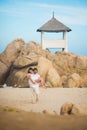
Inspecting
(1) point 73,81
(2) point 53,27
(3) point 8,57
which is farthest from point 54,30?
(1) point 73,81

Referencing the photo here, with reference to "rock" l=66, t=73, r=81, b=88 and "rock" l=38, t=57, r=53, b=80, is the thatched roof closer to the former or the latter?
"rock" l=38, t=57, r=53, b=80

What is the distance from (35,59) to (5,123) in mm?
14459

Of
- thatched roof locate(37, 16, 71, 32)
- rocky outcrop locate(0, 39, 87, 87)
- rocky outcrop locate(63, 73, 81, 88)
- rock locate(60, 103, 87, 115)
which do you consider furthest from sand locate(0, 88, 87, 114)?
thatched roof locate(37, 16, 71, 32)

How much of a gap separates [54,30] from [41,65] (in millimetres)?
6077

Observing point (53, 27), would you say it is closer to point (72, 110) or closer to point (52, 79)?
point (52, 79)

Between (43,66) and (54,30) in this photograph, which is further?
(54,30)

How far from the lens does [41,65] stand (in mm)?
19141

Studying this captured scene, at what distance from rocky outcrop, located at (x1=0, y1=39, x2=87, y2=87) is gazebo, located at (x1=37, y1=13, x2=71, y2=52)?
1.89 meters

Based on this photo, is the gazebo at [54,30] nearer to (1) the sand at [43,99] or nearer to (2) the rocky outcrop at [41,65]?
(2) the rocky outcrop at [41,65]

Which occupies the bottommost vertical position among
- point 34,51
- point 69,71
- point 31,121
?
point 69,71

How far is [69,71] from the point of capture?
856 inches

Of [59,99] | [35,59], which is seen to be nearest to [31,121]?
[59,99]

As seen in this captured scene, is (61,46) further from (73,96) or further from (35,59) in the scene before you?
(73,96)

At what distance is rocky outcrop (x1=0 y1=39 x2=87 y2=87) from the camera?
735 inches
